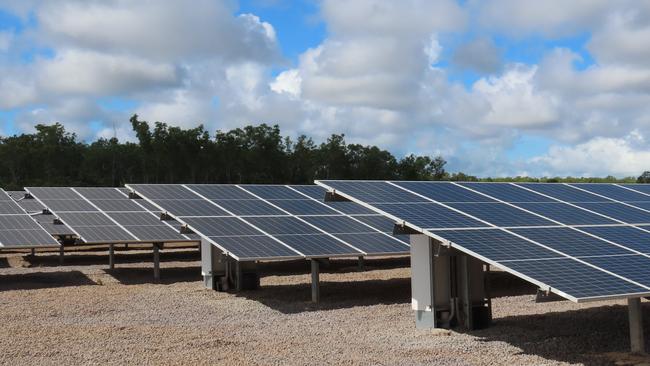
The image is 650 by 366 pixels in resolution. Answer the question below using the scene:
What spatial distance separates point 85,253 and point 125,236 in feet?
49.8

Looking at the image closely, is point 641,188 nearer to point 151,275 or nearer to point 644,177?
point 151,275

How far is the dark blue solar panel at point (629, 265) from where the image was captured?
12477 mm

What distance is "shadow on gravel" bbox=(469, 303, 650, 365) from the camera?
1311 centimetres

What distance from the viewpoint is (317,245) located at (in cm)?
2114

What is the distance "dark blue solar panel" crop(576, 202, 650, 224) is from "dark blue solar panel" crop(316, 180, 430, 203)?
4.86 meters

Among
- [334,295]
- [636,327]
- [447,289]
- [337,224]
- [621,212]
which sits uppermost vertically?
[621,212]

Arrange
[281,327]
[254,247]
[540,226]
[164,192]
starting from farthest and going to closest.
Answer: [164,192] → [254,247] → [281,327] → [540,226]

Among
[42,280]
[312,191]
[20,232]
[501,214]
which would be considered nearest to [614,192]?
[501,214]

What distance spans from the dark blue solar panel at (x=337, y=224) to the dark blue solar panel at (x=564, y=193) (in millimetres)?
6171

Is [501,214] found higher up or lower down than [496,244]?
higher up

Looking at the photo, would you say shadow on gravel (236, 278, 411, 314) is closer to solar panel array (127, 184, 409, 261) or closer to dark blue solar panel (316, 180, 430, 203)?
solar panel array (127, 184, 409, 261)

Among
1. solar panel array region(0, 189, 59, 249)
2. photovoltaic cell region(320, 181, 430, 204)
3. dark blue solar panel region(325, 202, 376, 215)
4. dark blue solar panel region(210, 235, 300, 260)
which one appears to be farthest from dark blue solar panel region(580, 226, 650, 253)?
solar panel array region(0, 189, 59, 249)

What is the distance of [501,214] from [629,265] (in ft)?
12.9

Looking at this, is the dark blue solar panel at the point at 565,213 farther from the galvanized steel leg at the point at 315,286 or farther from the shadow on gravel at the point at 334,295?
the galvanized steel leg at the point at 315,286
